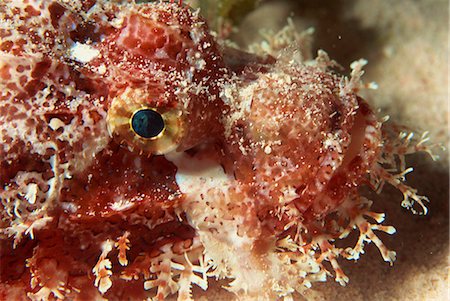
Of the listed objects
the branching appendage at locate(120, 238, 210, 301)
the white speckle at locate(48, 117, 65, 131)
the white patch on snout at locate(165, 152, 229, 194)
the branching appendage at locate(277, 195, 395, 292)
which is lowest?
the branching appendage at locate(120, 238, 210, 301)

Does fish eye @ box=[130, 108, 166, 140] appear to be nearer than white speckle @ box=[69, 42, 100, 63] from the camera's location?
Yes

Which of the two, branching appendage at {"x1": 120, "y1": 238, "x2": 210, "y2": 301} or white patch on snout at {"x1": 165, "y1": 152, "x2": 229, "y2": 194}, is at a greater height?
white patch on snout at {"x1": 165, "y1": 152, "x2": 229, "y2": 194}

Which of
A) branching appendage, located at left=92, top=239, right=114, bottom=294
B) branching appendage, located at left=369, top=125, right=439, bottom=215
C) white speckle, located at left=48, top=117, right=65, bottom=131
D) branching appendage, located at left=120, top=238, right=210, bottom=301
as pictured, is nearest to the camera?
white speckle, located at left=48, top=117, right=65, bottom=131

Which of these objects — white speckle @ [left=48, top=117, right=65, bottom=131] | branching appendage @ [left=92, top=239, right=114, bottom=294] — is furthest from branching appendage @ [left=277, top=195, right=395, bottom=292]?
white speckle @ [left=48, top=117, right=65, bottom=131]

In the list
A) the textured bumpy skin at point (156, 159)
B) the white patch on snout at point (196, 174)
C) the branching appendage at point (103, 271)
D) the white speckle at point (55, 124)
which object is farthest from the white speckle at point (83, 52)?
the branching appendage at point (103, 271)

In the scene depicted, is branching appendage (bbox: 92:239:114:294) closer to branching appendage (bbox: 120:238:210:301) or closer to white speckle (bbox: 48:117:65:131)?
branching appendage (bbox: 120:238:210:301)

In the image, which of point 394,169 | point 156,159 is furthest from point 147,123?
point 394,169

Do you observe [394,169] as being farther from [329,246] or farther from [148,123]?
[148,123]
